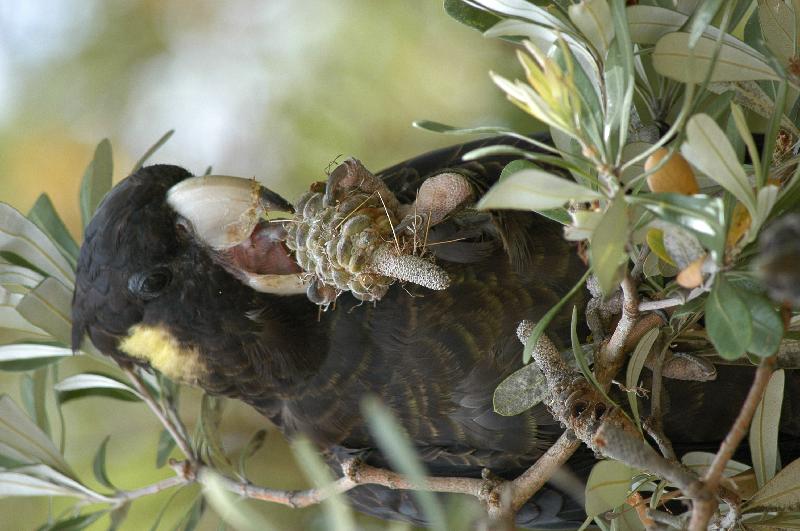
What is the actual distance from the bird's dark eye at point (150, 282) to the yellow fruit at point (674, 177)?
1.64ft

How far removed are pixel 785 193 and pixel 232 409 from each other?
1187mm

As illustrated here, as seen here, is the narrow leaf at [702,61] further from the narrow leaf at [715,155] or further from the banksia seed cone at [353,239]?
the banksia seed cone at [353,239]

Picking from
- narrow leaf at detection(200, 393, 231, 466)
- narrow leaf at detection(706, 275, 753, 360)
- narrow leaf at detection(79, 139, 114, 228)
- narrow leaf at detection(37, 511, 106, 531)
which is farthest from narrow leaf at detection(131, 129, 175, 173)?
narrow leaf at detection(706, 275, 753, 360)

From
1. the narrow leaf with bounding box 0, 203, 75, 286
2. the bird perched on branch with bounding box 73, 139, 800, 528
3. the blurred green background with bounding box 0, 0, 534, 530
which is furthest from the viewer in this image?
the blurred green background with bounding box 0, 0, 534, 530

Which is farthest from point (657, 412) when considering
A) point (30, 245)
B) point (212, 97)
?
point (212, 97)

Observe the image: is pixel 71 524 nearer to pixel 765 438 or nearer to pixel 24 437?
pixel 24 437

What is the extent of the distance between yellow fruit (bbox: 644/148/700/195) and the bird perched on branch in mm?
241

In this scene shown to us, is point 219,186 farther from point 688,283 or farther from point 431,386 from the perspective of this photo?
point 688,283

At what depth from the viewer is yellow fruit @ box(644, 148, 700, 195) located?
443 mm

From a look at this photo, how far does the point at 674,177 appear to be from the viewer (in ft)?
1.46

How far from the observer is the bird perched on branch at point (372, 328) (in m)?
0.74

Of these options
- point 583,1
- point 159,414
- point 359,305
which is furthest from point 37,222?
point 583,1

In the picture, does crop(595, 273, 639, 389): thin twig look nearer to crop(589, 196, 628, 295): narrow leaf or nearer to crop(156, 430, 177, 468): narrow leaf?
crop(589, 196, 628, 295): narrow leaf

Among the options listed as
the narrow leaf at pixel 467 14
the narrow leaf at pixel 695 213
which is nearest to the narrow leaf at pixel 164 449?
the narrow leaf at pixel 467 14
